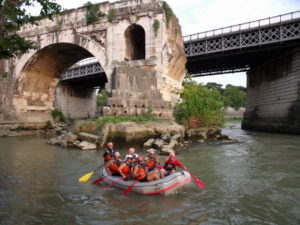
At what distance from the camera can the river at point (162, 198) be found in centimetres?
407

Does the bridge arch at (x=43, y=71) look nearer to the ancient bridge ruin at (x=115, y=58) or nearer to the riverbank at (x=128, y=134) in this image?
the ancient bridge ruin at (x=115, y=58)

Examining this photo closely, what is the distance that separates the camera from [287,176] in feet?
20.9

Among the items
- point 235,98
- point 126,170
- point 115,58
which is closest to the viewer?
point 126,170

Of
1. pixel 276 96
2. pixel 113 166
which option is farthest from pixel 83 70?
pixel 113 166

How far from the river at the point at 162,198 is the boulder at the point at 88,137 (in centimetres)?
299

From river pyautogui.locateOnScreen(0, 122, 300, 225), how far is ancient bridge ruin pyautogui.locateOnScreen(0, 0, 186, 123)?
17.7ft

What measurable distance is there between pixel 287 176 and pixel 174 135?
5.58 meters

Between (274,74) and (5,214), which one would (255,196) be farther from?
(274,74)

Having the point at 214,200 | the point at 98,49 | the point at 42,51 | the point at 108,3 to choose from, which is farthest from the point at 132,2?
the point at 214,200

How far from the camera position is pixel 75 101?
3441 cm

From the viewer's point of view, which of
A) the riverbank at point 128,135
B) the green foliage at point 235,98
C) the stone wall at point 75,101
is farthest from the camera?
the green foliage at point 235,98

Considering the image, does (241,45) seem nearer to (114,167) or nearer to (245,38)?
(245,38)

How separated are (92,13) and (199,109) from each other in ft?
28.2

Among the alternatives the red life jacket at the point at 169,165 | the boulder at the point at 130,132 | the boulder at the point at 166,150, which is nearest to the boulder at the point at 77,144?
the boulder at the point at 130,132
